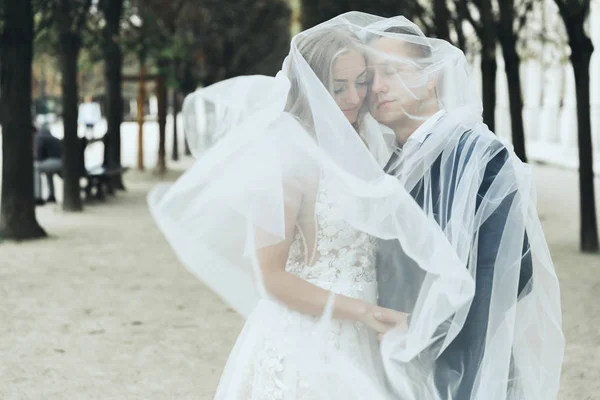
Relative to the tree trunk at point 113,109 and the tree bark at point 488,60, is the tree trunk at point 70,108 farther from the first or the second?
the tree bark at point 488,60

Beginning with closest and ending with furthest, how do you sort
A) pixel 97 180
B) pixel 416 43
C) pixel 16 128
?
pixel 416 43
pixel 16 128
pixel 97 180

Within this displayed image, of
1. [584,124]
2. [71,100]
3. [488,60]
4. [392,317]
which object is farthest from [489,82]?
[392,317]

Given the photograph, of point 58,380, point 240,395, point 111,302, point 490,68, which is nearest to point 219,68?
point 490,68

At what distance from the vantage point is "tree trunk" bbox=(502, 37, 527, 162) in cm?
1366

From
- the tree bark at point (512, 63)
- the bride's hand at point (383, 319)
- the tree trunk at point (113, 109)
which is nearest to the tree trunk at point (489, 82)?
the tree bark at point (512, 63)

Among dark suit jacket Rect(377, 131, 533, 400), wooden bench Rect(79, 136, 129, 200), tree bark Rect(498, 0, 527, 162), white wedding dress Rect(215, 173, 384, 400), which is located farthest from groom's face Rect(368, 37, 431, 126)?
wooden bench Rect(79, 136, 129, 200)

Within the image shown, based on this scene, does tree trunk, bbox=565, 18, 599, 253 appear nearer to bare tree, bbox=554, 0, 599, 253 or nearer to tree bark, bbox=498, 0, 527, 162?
bare tree, bbox=554, 0, 599, 253

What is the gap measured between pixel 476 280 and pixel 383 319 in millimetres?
291

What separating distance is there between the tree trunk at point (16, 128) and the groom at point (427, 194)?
1012 centimetres

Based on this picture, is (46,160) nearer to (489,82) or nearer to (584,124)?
(489,82)

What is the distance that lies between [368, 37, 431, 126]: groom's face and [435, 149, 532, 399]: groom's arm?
351 mm

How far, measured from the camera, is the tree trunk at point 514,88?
13.7 metres

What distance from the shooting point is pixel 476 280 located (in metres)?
2.88

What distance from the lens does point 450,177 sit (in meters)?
2.94
